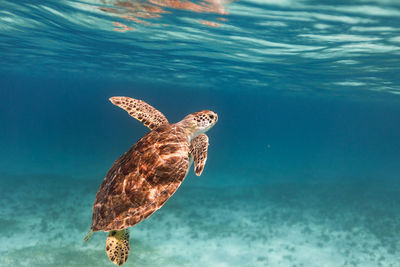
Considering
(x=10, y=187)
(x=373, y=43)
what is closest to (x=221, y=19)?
(x=373, y=43)

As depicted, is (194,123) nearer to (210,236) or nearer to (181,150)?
(181,150)

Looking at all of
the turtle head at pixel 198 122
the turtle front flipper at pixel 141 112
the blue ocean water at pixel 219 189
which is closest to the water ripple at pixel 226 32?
the blue ocean water at pixel 219 189

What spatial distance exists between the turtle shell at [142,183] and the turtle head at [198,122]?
84 cm

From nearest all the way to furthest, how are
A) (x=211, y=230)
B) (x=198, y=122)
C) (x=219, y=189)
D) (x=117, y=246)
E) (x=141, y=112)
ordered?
(x=117, y=246)
(x=198, y=122)
(x=141, y=112)
(x=211, y=230)
(x=219, y=189)

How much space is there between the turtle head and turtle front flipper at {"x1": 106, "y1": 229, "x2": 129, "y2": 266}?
2.31m

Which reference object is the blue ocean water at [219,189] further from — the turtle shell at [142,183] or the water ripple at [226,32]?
the turtle shell at [142,183]

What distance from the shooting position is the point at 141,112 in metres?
6.00

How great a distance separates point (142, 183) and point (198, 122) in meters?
1.94

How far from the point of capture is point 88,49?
20.2m

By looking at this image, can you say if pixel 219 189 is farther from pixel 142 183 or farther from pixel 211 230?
pixel 142 183

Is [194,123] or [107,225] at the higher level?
[194,123]

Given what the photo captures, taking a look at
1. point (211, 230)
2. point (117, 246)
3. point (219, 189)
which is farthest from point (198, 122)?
point (219, 189)

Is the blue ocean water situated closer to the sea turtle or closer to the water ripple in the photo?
the water ripple

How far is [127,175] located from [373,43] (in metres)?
12.6
